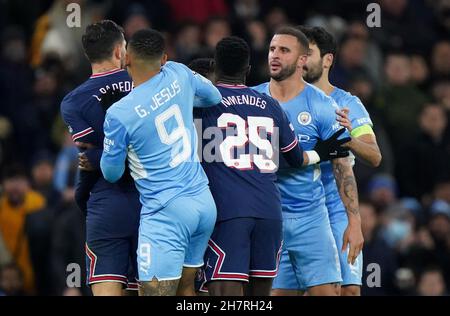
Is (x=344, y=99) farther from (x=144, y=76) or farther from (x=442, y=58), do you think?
(x=442, y=58)

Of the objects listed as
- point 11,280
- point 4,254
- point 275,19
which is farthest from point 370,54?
point 11,280

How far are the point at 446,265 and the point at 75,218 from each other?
402 cm

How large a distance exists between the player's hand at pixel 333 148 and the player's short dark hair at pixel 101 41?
180 centimetres

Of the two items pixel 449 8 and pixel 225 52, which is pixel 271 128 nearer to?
pixel 225 52

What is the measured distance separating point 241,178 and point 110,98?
113 centimetres

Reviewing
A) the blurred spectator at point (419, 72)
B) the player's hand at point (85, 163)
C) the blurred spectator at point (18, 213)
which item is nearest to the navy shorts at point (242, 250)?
the player's hand at point (85, 163)

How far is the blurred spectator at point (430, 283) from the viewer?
14.5 meters

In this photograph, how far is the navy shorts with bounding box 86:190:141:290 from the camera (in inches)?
415

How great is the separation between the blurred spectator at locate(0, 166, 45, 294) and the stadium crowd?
13 mm

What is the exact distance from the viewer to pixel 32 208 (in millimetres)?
15734

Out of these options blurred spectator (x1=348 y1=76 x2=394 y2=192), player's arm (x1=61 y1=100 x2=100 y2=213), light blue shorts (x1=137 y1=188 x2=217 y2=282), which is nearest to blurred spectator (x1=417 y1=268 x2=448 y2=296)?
blurred spectator (x1=348 y1=76 x2=394 y2=192)

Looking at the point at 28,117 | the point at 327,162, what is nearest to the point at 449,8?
the point at 28,117

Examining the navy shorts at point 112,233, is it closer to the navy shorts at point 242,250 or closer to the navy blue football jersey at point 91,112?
the navy blue football jersey at point 91,112

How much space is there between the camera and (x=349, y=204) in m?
11.4
